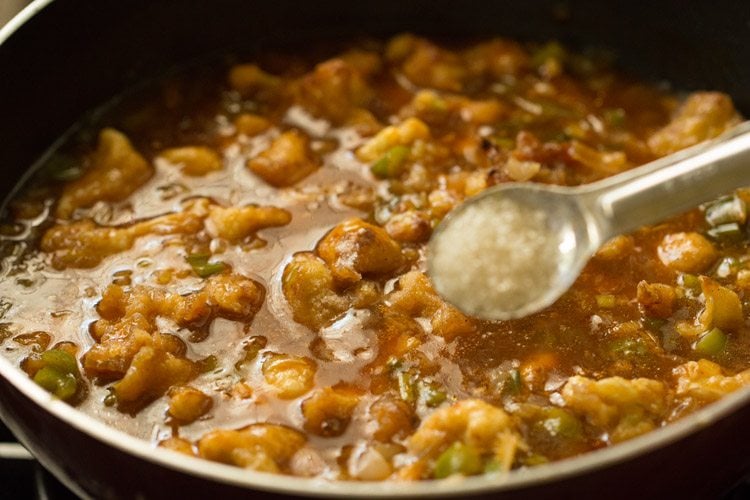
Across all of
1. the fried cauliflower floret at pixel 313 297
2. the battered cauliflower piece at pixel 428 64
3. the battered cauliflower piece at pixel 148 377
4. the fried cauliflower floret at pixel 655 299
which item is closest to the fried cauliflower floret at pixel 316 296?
the fried cauliflower floret at pixel 313 297

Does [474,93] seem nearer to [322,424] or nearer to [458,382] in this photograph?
[458,382]

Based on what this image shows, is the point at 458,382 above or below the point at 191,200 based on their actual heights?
below

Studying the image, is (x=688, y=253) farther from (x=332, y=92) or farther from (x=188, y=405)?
(x=188, y=405)

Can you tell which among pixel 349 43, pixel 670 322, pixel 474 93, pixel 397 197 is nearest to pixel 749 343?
pixel 670 322

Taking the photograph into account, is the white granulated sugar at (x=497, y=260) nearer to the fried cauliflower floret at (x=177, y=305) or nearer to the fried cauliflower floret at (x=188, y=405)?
the fried cauliflower floret at (x=177, y=305)

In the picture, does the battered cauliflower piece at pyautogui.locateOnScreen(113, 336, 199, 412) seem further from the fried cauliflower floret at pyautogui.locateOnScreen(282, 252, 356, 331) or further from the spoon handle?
the spoon handle

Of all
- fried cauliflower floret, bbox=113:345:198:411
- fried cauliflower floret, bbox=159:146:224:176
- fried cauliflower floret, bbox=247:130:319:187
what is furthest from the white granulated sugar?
fried cauliflower floret, bbox=159:146:224:176
